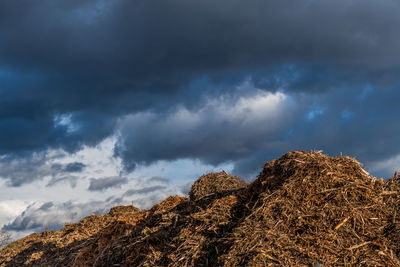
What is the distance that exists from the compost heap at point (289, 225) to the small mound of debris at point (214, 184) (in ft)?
10.5

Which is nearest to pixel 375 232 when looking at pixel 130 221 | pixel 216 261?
pixel 216 261

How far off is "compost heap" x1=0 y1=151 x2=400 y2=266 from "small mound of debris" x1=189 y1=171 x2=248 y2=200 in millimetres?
3191

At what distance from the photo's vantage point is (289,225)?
7.01 m

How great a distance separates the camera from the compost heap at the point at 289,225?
261 inches

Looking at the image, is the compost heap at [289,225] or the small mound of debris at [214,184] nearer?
the compost heap at [289,225]

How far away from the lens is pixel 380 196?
26.0 ft

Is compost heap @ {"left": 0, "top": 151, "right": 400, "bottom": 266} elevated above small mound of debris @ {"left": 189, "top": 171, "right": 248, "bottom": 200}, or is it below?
below

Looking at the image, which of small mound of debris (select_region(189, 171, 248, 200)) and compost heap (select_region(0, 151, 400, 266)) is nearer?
compost heap (select_region(0, 151, 400, 266))

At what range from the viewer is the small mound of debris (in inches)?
512

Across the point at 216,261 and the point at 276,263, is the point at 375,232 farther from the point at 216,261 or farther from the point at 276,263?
the point at 216,261

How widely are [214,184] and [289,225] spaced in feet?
20.8

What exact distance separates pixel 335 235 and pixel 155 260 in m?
3.39

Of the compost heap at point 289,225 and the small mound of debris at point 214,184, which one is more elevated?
the small mound of debris at point 214,184

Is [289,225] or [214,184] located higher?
[214,184]
